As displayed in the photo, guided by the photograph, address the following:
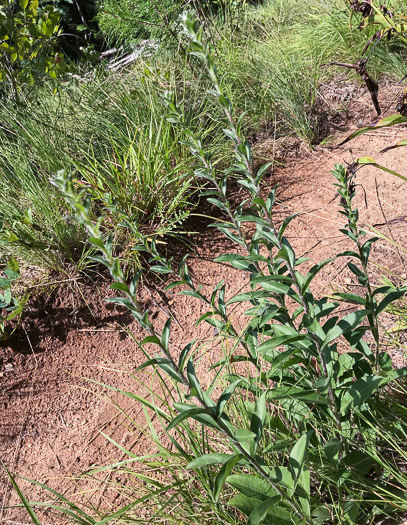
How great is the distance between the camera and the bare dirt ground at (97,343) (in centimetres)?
213

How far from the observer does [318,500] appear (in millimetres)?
1364

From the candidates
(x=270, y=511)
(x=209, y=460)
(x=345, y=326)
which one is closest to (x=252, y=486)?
(x=270, y=511)

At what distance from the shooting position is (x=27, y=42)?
133 inches

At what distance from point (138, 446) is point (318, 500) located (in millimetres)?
906

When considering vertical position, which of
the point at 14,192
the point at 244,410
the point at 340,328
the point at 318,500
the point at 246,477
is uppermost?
the point at 14,192

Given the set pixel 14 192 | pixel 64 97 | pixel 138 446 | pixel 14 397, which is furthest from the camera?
pixel 64 97

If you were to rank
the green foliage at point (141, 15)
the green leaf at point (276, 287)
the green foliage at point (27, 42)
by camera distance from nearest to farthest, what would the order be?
the green leaf at point (276, 287) < the green foliage at point (27, 42) < the green foliage at point (141, 15)

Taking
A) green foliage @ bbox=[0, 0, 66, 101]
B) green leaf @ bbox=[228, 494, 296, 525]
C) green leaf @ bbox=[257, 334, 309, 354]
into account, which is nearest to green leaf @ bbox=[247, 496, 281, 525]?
green leaf @ bbox=[228, 494, 296, 525]

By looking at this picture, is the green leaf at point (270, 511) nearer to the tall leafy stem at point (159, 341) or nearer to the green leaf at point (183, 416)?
the tall leafy stem at point (159, 341)

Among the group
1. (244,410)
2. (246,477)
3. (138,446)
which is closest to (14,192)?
(138,446)

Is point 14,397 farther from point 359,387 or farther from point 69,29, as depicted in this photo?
point 69,29

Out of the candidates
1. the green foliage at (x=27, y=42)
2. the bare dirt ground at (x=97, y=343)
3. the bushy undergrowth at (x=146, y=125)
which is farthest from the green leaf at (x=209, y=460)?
the green foliage at (x=27, y=42)

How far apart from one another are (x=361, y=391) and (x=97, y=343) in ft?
5.51

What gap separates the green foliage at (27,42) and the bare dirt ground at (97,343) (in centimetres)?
172
